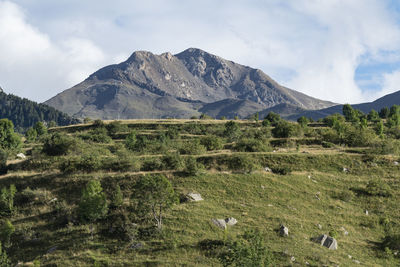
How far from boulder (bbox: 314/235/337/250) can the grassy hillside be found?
0.74 meters

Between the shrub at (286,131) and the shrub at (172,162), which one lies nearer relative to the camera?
the shrub at (172,162)

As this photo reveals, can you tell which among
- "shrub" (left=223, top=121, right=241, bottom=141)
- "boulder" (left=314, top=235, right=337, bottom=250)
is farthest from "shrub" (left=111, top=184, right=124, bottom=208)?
"shrub" (left=223, top=121, right=241, bottom=141)

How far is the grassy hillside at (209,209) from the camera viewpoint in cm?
2783

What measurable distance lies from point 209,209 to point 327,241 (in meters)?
13.3

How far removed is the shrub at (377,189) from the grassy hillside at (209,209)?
0.15 metres

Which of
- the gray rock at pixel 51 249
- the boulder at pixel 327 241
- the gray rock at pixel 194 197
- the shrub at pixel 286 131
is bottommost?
the boulder at pixel 327 241

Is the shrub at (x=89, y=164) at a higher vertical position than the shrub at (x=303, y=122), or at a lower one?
lower

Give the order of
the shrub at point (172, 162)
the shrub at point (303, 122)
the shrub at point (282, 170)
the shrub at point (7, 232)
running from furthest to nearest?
the shrub at point (303, 122), the shrub at point (282, 170), the shrub at point (172, 162), the shrub at point (7, 232)

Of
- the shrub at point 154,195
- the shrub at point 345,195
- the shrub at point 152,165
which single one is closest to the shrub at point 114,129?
the shrub at point 152,165

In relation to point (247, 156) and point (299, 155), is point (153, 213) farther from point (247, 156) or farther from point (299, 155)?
point (299, 155)

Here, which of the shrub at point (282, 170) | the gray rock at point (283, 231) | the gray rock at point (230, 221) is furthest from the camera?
the shrub at point (282, 170)

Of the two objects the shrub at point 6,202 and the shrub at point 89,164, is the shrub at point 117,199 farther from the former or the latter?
the shrub at point 6,202

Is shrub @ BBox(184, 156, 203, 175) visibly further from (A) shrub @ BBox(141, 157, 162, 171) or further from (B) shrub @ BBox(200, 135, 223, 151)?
(B) shrub @ BBox(200, 135, 223, 151)

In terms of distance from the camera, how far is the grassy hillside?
27.8m
